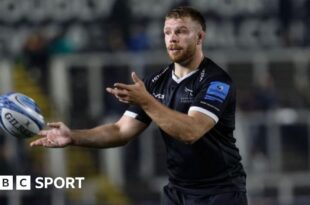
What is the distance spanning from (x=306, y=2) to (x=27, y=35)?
4.69 meters

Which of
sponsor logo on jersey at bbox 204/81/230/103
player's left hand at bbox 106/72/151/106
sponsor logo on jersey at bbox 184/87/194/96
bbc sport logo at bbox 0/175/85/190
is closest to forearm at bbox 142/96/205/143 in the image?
player's left hand at bbox 106/72/151/106

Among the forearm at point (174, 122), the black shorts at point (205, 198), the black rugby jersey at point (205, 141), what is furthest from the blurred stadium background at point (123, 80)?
the forearm at point (174, 122)

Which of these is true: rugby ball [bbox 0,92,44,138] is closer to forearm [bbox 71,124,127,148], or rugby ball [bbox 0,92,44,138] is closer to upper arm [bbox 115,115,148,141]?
forearm [bbox 71,124,127,148]

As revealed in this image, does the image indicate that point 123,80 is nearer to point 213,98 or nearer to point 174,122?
point 213,98

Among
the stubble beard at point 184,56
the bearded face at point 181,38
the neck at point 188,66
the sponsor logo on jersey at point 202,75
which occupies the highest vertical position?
the bearded face at point 181,38

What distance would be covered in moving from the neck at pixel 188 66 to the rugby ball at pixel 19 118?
1084 mm

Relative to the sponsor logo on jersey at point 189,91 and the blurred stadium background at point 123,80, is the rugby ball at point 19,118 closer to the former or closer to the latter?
the sponsor logo on jersey at point 189,91

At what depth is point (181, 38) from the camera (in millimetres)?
7848

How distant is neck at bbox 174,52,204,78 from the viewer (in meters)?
8.02

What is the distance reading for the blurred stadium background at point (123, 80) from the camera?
16266mm

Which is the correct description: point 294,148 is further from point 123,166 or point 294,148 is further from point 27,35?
point 27,35

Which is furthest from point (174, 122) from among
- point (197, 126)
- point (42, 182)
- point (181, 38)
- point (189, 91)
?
point (42, 182)

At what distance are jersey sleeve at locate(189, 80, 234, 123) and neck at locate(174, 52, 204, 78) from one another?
0.73 feet

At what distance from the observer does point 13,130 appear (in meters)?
8.23
